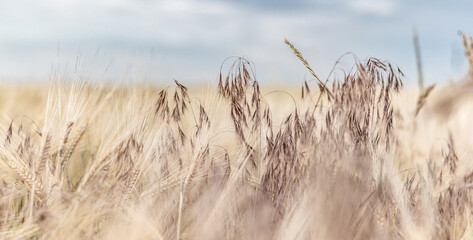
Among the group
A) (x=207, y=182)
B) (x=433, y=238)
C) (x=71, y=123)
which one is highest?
(x=71, y=123)

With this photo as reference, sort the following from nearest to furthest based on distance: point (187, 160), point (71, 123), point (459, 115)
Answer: point (71, 123)
point (187, 160)
point (459, 115)

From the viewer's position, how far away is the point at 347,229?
122 cm

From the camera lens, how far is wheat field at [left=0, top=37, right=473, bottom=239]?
4.05 ft

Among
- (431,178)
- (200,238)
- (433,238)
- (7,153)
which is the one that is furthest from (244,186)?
(431,178)

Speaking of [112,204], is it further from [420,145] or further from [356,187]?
[420,145]

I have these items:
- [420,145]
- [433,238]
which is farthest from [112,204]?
[420,145]

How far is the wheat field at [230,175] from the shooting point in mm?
1233

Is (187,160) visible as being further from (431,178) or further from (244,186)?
(431,178)

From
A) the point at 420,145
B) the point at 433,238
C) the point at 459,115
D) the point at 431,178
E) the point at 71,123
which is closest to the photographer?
the point at 433,238

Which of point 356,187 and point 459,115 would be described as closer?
point 356,187

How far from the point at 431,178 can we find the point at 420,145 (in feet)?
1.73

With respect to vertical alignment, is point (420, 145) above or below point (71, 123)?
below

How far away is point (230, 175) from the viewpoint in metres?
1.44

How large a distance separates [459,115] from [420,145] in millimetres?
1363
